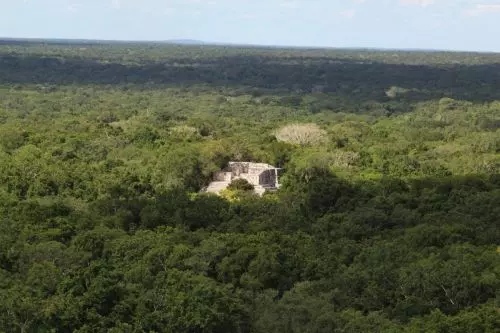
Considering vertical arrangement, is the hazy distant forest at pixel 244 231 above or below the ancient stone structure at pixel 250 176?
above

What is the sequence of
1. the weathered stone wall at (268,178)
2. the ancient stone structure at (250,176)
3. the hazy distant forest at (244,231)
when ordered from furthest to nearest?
the weathered stone wall at (268,178), the ancient stone structure at (250,176), the hazy distant forest at (244,231)

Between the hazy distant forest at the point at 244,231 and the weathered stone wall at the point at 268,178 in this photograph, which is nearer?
the hazy distant forest at the point at 244,231

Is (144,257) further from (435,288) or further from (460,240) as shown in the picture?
(460,240)

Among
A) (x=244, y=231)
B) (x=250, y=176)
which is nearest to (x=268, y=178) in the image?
(x=250, y=176)

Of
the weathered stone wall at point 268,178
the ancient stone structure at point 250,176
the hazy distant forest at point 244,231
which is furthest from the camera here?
the weathered stone wall at point 268,178

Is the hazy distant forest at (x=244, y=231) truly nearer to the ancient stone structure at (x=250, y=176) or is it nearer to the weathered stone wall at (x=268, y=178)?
the ancient stone structure at (x=250, y=176)

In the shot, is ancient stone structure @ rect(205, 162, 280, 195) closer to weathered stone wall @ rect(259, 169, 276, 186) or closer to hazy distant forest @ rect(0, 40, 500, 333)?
weathered stone wall @ rect(259, 169, 276, 186)

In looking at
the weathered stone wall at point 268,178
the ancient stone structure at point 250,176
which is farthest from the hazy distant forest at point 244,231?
the weathered stone wall at point 268,178

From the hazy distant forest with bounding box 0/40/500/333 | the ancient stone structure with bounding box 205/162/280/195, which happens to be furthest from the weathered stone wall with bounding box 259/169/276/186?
the hazy distant forest with bounding box 0/40/500/333
